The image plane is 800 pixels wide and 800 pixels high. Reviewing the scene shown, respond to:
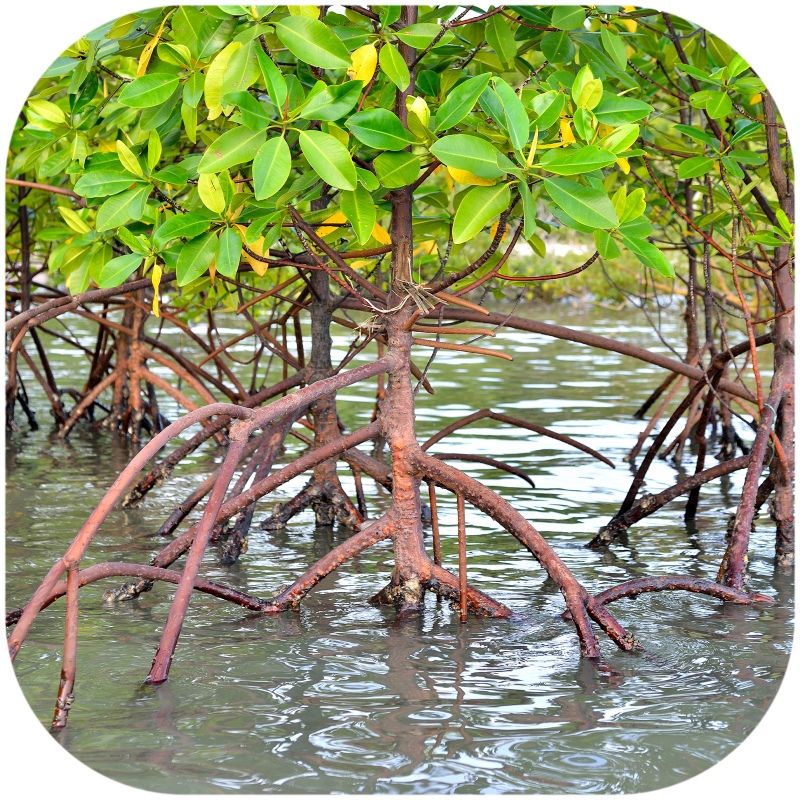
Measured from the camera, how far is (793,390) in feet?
13.4

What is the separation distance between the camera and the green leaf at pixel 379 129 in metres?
2.74

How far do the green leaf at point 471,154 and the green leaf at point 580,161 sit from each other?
0.13 m

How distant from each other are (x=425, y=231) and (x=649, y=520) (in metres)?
2.04

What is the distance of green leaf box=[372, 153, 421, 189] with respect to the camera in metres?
2.89

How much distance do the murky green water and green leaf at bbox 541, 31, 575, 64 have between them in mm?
1856

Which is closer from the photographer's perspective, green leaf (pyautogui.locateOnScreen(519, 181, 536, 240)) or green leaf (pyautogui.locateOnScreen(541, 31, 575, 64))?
green leaf (pyautogui.locateOnScreen(519, 181, 536, 240))

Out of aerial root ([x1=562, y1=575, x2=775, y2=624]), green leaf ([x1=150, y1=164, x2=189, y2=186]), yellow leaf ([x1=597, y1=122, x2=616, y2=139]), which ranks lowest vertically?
aerial root ([x1=562, y1=575, x2=775, y2=624])

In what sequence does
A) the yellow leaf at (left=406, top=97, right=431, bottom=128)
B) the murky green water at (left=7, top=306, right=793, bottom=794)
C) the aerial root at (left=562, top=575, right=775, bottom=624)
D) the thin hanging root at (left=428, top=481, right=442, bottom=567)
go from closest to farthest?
the murky green water at (left=7, top=306, right=793, bottom=794), the yellow leaf at (left=406, top=97, right=431, bottom=128), the aerial root at (left=562, top=575, right=775, bottom=624), the thin hanging root at (left=428, top=481, right=442, bottom=567)

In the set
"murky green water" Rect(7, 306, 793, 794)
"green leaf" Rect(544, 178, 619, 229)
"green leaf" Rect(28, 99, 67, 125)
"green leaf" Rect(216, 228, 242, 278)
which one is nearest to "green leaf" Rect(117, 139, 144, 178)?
"green leaf" Rect(216, 228, 242, 278)

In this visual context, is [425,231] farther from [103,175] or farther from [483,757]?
[483,757]

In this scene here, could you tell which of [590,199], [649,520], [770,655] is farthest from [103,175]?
[649,520]

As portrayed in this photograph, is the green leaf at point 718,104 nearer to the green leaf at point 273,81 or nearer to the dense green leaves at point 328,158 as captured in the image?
the dense green leaves at point 328,158

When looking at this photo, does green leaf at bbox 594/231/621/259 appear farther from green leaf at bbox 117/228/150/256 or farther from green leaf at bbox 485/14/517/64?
green leaf at bbox 117/228/150/256

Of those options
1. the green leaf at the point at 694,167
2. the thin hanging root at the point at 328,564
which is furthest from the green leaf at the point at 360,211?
the green leaf at the point at 694,167
